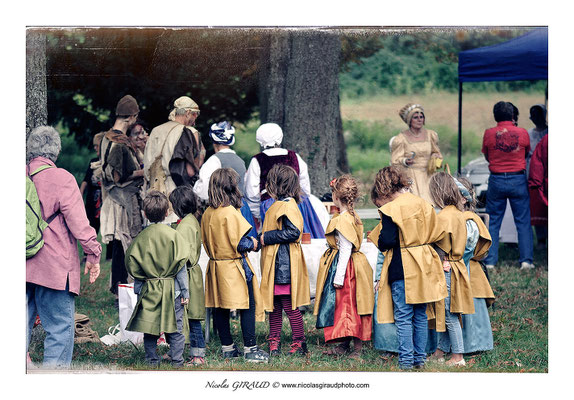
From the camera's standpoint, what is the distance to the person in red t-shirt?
9234mm

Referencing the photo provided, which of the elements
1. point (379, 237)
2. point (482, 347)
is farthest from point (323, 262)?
point (482, 347)

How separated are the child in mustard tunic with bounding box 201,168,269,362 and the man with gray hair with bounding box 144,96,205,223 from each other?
179cm

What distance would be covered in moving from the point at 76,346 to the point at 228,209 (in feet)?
5.94

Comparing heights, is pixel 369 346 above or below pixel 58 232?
below

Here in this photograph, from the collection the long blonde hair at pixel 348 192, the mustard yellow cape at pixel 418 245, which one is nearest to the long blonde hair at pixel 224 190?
the long blonde hair at pixel 348 192


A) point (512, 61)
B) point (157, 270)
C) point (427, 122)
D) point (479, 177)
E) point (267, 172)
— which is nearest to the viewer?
point (157, 270)

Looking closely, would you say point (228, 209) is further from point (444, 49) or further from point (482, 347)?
point (444, 49)

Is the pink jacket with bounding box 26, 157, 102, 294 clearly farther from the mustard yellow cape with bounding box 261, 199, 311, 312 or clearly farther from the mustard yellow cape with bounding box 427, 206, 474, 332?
the mustard yellow cape with bounding box 427, 206, 474, 332

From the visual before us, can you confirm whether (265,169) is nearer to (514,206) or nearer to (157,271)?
(157,271)

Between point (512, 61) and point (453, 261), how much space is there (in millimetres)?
4070

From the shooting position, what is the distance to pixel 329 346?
6.50 meters

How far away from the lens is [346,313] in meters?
6.10

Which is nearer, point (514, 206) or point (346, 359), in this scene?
point (346, 359)

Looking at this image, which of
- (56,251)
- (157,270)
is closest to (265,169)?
(157,270)
